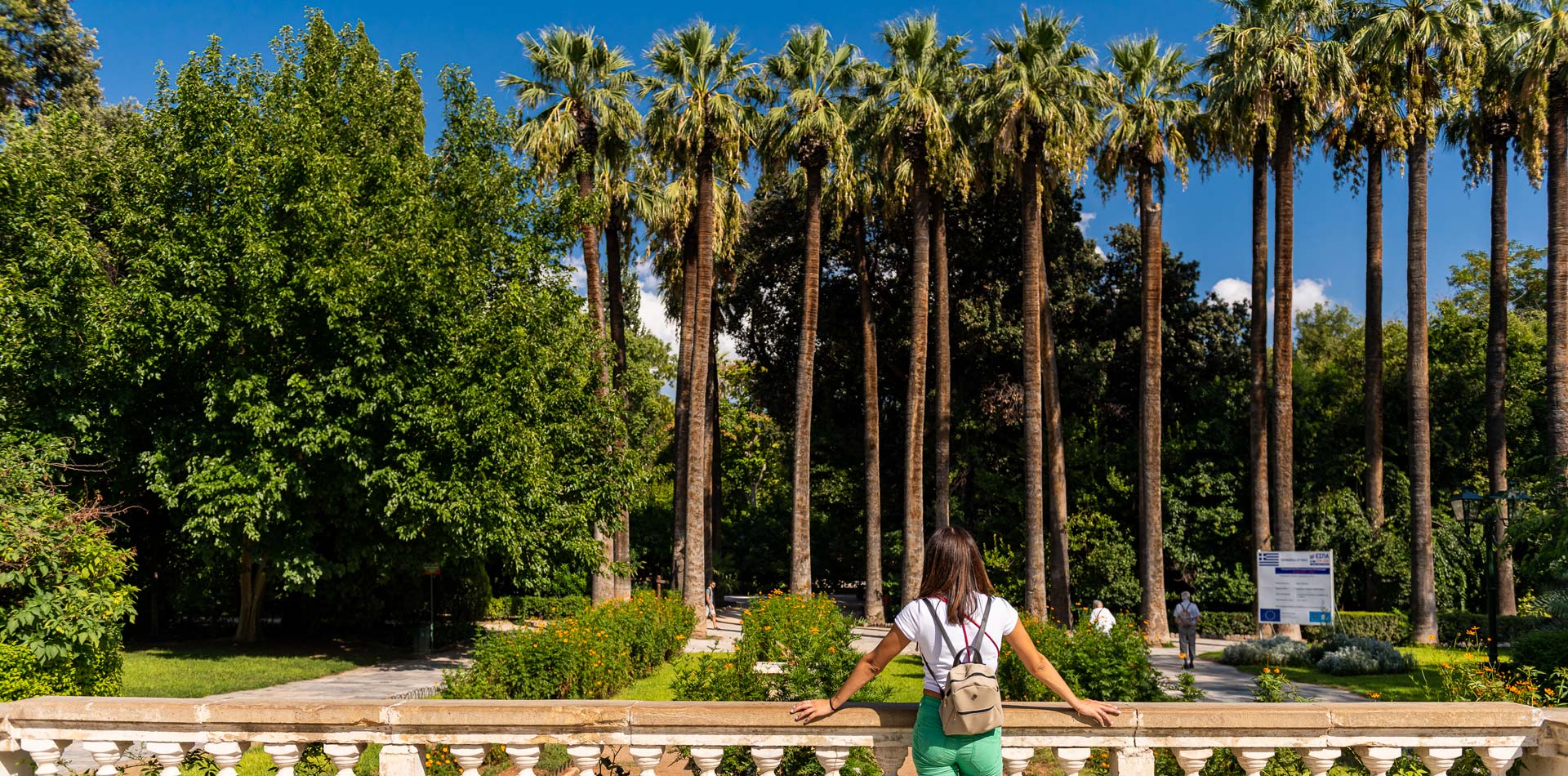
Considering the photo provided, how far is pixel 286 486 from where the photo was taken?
1717 centimetres

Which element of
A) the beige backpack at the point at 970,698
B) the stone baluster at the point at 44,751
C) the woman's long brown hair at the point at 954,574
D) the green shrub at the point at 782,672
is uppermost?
the woman's long brown hair at the point at 954,574

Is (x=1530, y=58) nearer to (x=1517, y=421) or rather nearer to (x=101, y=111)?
(x=1517, y=421)

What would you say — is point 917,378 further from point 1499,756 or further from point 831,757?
point 831,757

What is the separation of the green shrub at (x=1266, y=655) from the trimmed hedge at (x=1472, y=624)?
15.4 ft

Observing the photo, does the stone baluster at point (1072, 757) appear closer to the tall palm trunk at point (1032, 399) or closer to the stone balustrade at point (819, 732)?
the stone balustrade at point (819, 732)

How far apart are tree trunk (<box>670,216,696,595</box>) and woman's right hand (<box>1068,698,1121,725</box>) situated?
27.0 meters

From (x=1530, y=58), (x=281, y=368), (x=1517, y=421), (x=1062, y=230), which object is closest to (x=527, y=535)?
(x=281, y=368)

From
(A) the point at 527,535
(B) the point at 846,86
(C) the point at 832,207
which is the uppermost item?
(B) the point at 846,86

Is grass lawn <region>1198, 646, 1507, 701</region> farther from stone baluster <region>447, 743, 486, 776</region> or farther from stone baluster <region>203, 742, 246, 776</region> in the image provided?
stone baluster <region>203, 742, 246, 776</region>

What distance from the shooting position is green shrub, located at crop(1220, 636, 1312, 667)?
75.2ft

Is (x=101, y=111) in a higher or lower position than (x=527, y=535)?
higher

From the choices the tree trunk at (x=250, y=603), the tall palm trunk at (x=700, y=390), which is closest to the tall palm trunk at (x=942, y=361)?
the tall palm trunk at (x=700, y=390)

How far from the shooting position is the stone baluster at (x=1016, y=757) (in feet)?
13.9

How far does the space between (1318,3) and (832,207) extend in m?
14.2
